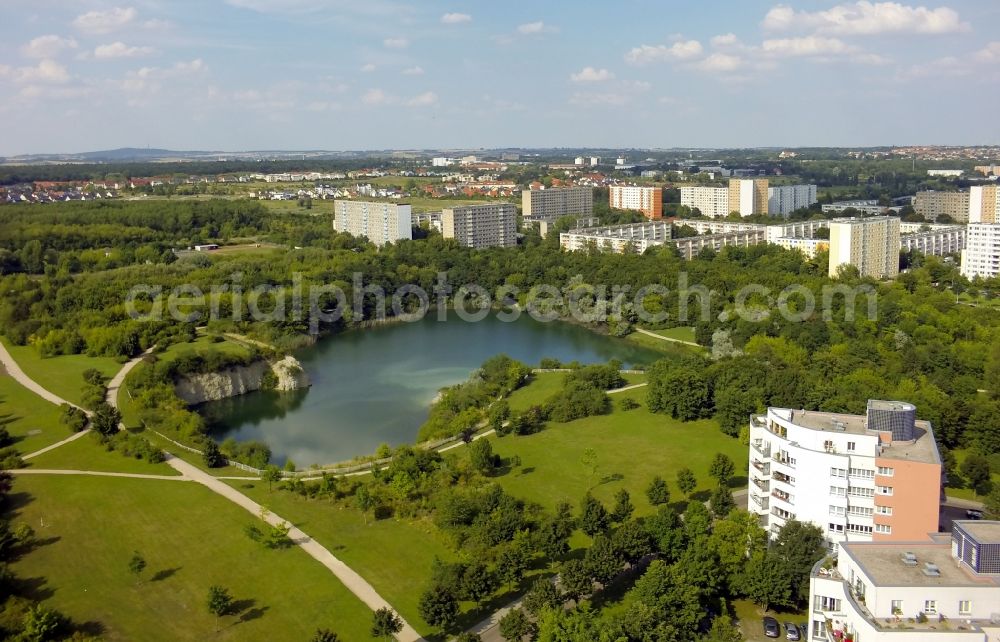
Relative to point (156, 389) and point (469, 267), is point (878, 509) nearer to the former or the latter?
point (156, 389)

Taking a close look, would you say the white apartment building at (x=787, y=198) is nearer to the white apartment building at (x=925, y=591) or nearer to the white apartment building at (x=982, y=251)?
the white apartment building at (x=982, y=251)

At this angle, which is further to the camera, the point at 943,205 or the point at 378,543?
the point at 943,205

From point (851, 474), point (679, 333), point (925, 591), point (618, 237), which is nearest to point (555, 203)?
point (618, 237)

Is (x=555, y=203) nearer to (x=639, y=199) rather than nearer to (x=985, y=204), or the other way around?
(x=639, y=199)

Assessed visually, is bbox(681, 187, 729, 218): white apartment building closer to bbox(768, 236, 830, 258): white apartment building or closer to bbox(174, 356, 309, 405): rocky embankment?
bbox(768, 236, 830, 258): white apartment building

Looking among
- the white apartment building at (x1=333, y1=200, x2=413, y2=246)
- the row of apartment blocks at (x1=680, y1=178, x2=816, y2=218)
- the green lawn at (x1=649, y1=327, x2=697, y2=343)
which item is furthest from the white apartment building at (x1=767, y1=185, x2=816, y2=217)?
the green lawn at (x1=649, y1=327, x2=697, y2=343)

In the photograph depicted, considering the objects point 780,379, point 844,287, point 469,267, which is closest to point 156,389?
point 780,379
